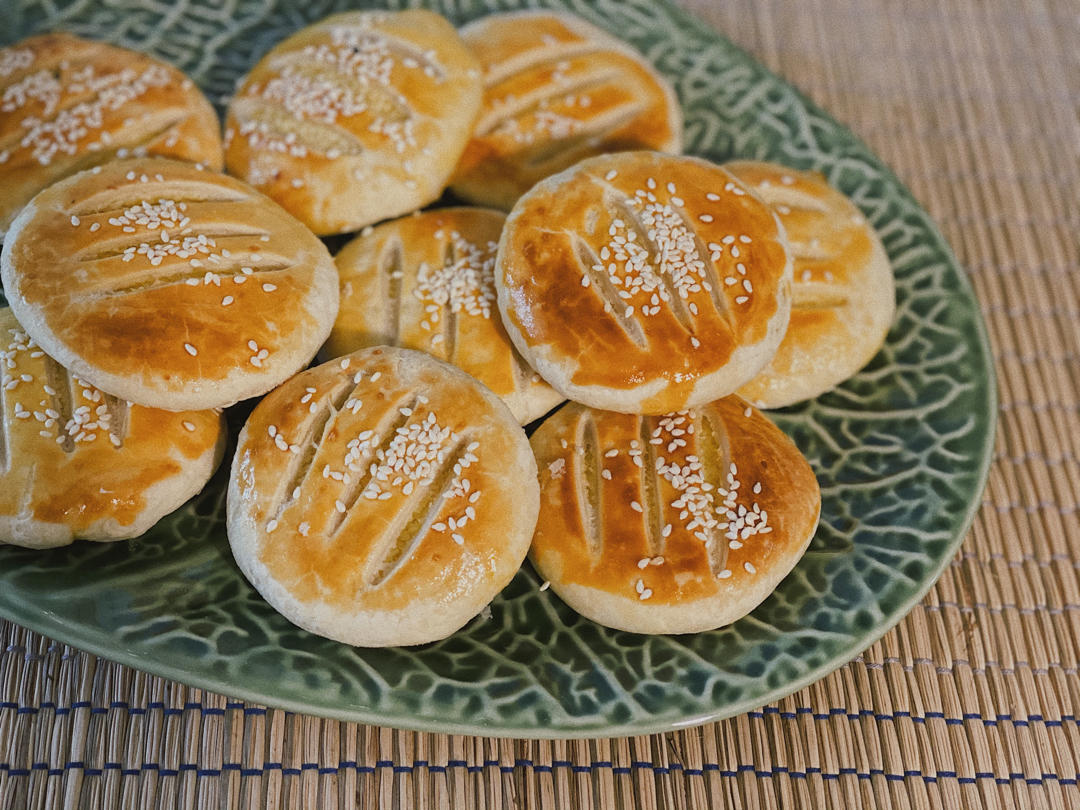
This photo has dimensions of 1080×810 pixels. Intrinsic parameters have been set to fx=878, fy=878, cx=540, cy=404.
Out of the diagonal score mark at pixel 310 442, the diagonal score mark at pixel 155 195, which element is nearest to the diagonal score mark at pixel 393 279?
the diagonal score mark at pixel 310 442

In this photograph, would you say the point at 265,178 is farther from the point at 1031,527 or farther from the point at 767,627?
the point at 1031,527

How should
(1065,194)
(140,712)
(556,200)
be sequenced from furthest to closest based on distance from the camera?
(1065,194) < (556,200) < (140,712)

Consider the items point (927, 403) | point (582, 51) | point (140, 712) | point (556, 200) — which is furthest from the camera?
point (582, 51)

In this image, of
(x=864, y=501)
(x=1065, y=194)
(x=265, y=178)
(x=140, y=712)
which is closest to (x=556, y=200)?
(x=265, y=178)

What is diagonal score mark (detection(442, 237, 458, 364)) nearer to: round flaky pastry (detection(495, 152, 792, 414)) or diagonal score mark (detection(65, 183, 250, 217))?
round flaky pastry (detection(495, 152, 792, 414))

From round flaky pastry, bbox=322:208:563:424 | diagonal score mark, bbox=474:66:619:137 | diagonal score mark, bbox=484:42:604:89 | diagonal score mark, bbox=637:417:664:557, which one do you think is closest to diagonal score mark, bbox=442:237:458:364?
round flaky pastry, bbox=322:208:563:424

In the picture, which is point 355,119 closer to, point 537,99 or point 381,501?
point 537,99

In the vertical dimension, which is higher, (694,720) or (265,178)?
(265,178)

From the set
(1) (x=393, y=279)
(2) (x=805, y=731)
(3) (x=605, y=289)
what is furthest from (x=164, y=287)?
(2) (x=805, y=731)
